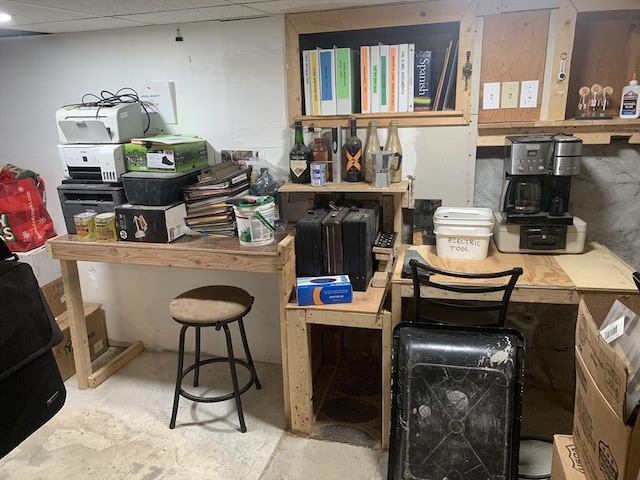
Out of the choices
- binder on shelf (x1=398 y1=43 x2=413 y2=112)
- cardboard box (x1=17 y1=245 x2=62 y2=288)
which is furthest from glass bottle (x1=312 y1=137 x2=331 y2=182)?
cardboard box (x1=17 y1=245 x2=62 y2=288)

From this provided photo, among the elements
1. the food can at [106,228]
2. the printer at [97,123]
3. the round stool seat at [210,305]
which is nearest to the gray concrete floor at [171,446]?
the round stool seat at [210,305]

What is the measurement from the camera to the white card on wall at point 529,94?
233 centimetres

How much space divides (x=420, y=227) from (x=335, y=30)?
1.08 m

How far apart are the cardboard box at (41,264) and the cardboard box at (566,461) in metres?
2.78

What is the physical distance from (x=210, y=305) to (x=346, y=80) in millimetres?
1288

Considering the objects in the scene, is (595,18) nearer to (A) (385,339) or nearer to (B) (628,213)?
(B) (628,213)

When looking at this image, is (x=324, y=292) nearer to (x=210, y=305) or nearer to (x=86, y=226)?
(x=210, y=305)

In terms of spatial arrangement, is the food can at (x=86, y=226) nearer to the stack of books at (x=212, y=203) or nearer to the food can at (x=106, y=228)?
the food can at (x=106, y=228)

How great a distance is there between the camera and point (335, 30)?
8.09ft

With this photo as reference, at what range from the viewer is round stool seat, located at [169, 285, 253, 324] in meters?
2.32

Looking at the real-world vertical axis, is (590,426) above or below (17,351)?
below

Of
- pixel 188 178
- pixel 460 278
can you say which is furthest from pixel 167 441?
pixel 460 278

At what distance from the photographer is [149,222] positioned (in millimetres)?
2443

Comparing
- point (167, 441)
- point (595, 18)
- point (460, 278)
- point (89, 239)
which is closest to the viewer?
point (460, 278)
